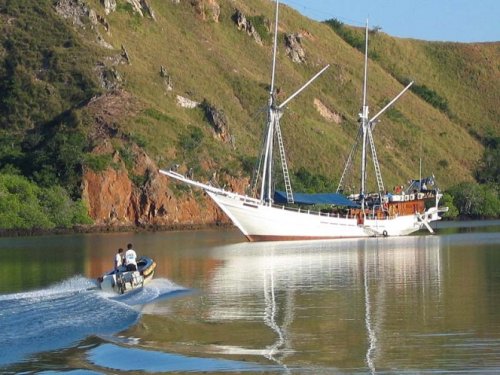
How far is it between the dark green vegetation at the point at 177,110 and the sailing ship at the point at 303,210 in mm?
17801

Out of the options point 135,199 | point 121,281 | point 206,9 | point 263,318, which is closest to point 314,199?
point 135,199

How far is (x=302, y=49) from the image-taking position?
634 ft

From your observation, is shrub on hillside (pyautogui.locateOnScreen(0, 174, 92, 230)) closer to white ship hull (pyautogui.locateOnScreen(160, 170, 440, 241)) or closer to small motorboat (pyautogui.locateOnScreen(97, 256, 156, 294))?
white ship hull (pyautogui.locateOnScreen(160, 170, 440, 241))

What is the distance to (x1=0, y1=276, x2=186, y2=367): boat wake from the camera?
30.8 metres

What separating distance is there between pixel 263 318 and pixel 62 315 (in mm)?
6662

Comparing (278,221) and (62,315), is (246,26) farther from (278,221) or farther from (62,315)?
(62,315)

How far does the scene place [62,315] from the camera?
119 feet

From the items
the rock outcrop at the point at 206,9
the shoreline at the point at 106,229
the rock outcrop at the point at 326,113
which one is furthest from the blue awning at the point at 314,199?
the rock outcrop at the point at 206,9

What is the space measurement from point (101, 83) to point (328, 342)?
119m

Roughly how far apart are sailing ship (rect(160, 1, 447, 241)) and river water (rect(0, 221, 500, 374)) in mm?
25590

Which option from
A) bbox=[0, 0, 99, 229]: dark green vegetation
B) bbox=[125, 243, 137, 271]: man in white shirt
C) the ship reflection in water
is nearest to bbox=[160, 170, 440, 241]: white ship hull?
the ship reflection in water

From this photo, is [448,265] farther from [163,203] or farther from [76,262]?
[163,203]

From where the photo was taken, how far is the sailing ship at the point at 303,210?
289 feet

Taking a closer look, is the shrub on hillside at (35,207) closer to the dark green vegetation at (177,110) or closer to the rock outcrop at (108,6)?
the dark green vegetation at (177,110)
